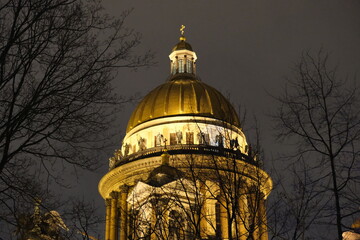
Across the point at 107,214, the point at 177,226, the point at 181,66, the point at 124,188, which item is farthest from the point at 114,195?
the point at 177,226

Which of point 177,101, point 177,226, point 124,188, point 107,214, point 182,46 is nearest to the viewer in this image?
point 177,226

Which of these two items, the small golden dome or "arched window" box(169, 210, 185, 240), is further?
the small golden dome

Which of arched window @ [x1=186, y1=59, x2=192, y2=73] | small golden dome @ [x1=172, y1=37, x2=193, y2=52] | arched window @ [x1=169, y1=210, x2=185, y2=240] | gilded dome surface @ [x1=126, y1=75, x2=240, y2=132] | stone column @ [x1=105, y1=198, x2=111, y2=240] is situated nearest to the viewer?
arched window @ [x1=169, y1=210, x2=185, y2=240]

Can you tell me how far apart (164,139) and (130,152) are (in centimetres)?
417

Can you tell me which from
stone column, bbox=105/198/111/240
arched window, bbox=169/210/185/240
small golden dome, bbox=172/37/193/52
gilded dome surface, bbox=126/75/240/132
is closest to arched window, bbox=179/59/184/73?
small golden dome, bbox=172/37/193/52

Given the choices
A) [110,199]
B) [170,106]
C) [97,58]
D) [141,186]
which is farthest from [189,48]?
[97,58]

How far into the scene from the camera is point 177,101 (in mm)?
56250

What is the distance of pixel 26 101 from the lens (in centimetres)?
1323

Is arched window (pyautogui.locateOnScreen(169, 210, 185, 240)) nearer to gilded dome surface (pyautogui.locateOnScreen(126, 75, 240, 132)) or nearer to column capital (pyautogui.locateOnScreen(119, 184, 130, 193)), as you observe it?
column capital (pyautogui.locateOnScreen(119, 184, 130, 193))

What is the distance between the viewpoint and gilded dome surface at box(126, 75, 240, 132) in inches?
2179

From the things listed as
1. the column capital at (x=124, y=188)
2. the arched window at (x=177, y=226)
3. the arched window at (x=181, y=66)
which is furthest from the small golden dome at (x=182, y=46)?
the arched window at (x=177, y=226)

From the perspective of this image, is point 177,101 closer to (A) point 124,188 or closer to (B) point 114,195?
(A) point 124,188

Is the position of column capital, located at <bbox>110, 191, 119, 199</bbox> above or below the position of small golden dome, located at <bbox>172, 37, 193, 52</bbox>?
below

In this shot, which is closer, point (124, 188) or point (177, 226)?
point (177, 226)
